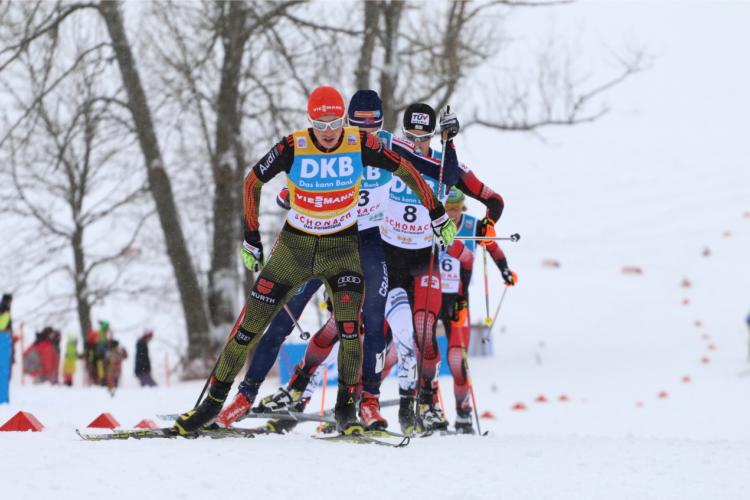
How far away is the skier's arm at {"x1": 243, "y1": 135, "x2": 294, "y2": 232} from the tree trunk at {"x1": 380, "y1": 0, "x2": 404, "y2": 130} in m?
12.6

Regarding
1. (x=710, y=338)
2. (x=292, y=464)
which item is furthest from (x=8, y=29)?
(x=710, y=338)

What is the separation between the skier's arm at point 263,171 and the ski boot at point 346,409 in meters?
1.12

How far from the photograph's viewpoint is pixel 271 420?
7176mm

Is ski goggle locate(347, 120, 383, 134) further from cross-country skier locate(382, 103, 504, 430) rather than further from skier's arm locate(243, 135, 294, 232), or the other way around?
skier's arm locate(243, 135, 294, 232)

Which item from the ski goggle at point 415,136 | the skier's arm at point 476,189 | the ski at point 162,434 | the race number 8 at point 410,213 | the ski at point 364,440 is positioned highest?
the ski goggle at point 415,136

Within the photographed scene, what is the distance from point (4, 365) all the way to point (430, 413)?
17.9ft

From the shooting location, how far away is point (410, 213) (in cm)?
736

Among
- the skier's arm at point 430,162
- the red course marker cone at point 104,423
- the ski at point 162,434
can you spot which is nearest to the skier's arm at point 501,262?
the skier's arm at point 430,162

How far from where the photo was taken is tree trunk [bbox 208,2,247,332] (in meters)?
19.1

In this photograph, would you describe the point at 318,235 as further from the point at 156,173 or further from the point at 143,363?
the point at 156,173

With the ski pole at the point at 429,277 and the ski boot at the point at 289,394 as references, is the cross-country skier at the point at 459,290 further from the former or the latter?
the ski boot at the point at 289,394

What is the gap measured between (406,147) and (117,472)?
3267 mm

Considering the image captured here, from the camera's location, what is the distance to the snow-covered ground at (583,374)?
15.2 feet

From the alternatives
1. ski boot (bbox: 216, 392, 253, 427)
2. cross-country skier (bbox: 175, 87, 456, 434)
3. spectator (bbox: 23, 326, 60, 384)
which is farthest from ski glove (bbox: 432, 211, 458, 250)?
spectator (bbox: 23, 326, 60, 384)
